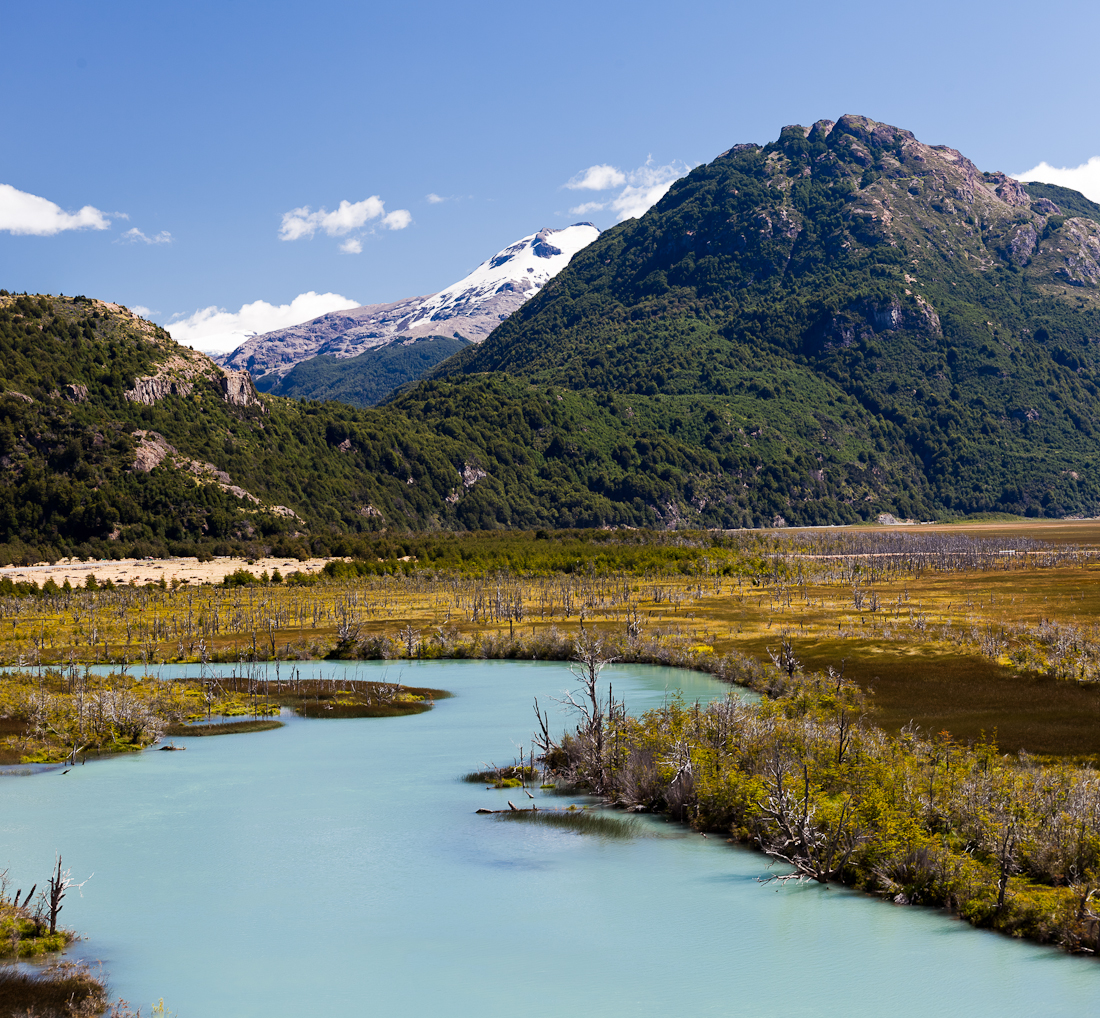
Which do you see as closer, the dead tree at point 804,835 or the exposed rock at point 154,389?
the dead tree at point 804,835

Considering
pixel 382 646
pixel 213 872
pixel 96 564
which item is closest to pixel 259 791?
pixel 213 872

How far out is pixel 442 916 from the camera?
78.5ft

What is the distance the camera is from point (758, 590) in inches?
3750

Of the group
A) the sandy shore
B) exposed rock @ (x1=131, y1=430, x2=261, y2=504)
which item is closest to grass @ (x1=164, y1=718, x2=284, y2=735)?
the sandy shore

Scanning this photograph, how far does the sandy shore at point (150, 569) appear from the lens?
106750 millimetres

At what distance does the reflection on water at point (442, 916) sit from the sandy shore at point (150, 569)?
245 feet

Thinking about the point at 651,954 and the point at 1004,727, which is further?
the point at 1004,727

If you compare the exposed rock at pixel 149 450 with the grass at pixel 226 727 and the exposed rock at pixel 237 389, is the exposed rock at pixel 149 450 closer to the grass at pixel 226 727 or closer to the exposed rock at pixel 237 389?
the exposed rock at pixel 237 389

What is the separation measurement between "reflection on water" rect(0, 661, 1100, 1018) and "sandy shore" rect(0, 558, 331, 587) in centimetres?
7477

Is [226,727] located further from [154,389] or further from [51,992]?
[154,389]

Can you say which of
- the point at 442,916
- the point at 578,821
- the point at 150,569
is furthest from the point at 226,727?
the point at 150,569

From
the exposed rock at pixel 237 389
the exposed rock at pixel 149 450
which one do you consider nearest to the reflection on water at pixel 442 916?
the exposed rock at pixel 149 450

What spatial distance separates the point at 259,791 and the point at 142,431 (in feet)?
435

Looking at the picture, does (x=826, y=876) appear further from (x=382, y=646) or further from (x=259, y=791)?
(x=382, y=646)
